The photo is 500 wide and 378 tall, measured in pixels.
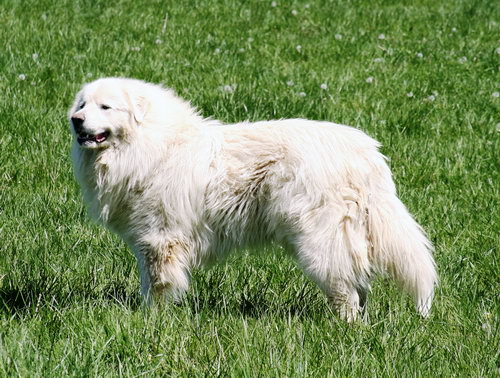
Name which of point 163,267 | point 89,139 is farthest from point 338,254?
Answer: point 89,139

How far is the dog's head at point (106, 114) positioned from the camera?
4.06 metres

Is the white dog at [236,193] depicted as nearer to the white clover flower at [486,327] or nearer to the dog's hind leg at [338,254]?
the dog's hind leg at [338,254]

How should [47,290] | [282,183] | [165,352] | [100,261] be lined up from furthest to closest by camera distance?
[100,261] → [47,290] → [282,183] → [165,352]

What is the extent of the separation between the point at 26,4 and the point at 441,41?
4731 millimetres

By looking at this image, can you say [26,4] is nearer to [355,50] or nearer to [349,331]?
[355,50]

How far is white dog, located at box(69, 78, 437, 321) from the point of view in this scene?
3.86 meters

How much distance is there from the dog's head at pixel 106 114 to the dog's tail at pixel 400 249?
1306 millimetres

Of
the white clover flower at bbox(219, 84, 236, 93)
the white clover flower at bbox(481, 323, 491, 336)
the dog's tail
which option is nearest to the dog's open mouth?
the dog's tail

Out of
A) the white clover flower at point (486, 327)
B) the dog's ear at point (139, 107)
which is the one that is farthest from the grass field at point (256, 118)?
the dog's ear at point (139, 107)

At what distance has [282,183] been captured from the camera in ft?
12.9

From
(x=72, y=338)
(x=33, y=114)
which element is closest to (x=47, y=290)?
(x=72, y=338)

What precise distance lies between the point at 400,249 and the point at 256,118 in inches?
116

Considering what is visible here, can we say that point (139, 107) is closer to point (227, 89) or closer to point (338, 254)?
point (338, 254)

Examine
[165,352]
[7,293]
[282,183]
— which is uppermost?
[282,183]
